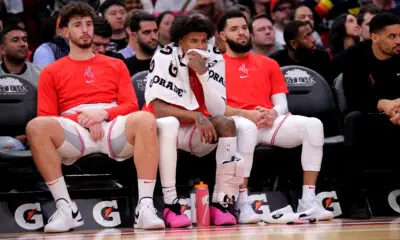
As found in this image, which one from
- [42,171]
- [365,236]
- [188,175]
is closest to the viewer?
[365,236]

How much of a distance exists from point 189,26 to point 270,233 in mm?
2158

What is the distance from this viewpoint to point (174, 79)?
8.09 m

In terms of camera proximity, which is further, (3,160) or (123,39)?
(123,39)

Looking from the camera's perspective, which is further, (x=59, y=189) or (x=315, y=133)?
(x=315, y=133)

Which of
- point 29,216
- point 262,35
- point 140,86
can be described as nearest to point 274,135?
point 140,86

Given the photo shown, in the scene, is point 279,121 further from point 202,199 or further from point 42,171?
point 42,171

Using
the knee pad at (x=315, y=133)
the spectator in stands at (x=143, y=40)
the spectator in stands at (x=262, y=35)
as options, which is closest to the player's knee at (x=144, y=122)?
the knee pad at (x=315, y=133)

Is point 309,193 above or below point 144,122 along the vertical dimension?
below

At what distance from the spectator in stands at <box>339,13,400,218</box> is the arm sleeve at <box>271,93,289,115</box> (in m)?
0.60

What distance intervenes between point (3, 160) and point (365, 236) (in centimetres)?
339

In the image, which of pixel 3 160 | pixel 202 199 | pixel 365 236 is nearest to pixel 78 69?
pixel 3 160

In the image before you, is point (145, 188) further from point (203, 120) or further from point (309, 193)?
point (309, 193)

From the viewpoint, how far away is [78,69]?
8141 mm

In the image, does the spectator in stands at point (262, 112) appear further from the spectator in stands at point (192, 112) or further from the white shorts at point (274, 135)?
the spectator in stands at point (192, 112)
